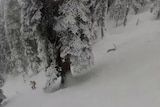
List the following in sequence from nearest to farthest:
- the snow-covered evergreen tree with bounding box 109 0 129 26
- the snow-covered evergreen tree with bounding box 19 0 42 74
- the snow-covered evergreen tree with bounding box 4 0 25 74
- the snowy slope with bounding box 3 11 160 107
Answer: the snowy slope with bounding box 3 11 160 107 → the snow-covered evergreen tree with bounding box 19 0 42 74 → the snow-covered evergreen tree with bounding box 4 0 25 74 → the snow-covered evergreen tree with bounding box 109 0 129 26

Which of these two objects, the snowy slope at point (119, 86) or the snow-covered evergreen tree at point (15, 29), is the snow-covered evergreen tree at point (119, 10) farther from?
the snowy slope at point (119, 86)

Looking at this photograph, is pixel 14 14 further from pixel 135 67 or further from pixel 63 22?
pixel 135 67

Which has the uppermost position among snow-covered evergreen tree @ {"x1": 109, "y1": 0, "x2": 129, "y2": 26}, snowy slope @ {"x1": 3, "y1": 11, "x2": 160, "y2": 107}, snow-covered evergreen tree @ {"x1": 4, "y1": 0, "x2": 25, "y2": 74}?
snowy slope @ {"x1": 3, "y1": 11, "x2": 160, "y2": 107}

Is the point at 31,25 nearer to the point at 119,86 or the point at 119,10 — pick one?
the point at 119,86

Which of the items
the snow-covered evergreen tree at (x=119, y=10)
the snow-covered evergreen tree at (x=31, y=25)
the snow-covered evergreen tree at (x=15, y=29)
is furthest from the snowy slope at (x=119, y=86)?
the snow-covered evergreen tree at (x=119, y=10)

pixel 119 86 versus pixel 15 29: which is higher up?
pixel 119 86

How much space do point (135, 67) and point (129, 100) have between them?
4.13 metres

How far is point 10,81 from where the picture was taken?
38344 mm

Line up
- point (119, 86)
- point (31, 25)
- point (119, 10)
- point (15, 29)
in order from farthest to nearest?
point (119, 10) → point (15, 29) → point (31, 25) → point (119, 86)

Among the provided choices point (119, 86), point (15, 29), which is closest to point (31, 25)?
point (119, 86)

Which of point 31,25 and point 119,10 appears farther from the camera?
point 119,10

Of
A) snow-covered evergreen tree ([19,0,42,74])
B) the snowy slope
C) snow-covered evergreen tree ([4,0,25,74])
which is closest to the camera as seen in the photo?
the snowy slope

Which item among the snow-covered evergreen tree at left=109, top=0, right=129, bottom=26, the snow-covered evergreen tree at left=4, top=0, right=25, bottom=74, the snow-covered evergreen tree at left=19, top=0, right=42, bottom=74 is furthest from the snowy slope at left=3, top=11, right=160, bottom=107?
the snow-covered evergreen tree at left=109, top=0, right=129, bottom=26

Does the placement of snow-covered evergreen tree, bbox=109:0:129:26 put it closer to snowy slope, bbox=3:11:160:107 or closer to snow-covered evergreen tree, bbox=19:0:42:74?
snowy slope, bbox=3:11:160:107
